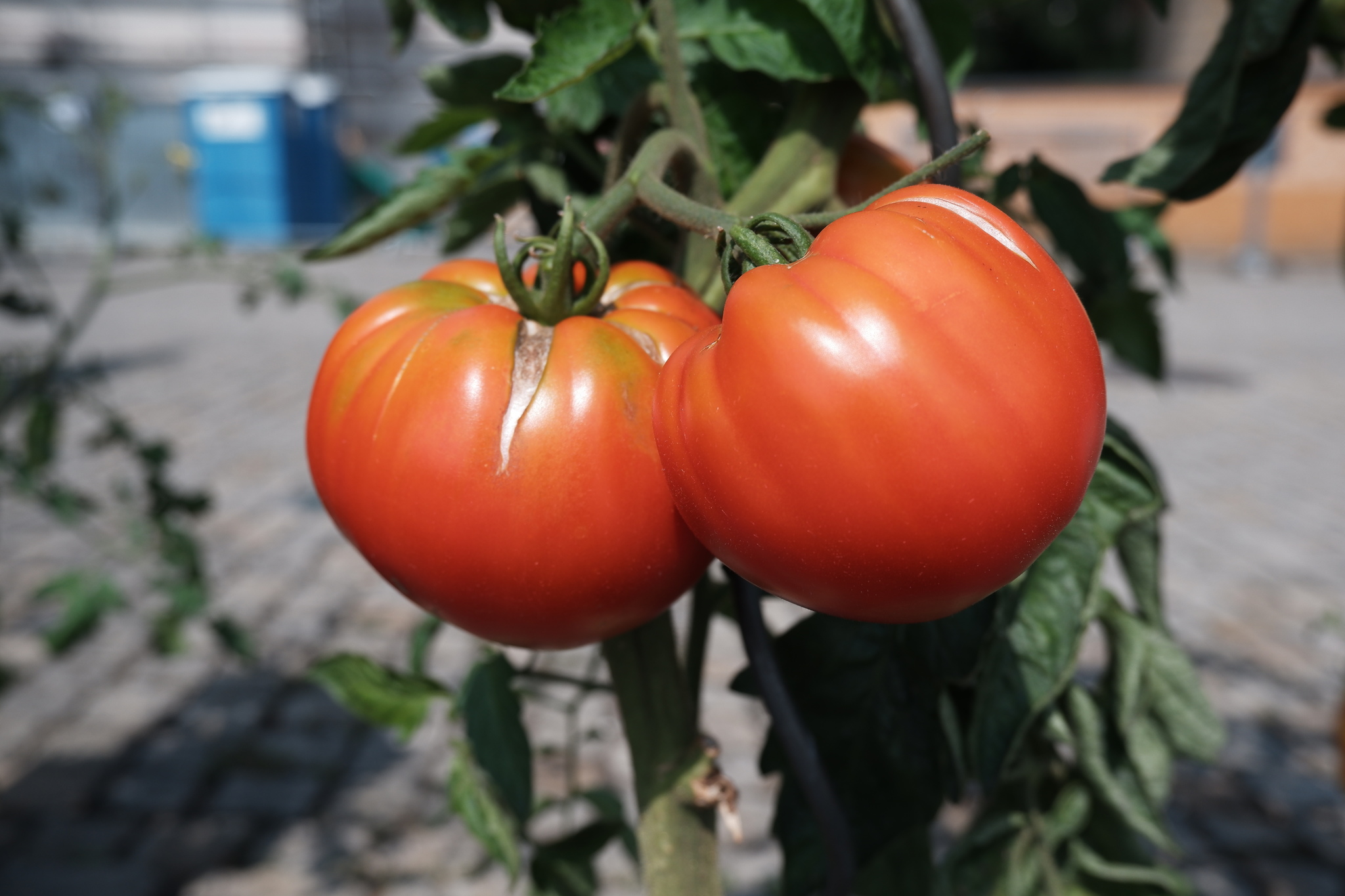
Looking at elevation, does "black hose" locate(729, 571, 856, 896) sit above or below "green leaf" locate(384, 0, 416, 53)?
below

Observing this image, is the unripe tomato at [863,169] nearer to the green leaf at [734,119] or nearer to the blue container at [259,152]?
the green leaf at [734,119]

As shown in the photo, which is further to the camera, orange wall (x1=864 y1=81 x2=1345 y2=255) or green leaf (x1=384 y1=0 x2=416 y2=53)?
orange wall (x1=864 y1=81 x2=1345 y2=255)

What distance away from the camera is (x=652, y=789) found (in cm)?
62

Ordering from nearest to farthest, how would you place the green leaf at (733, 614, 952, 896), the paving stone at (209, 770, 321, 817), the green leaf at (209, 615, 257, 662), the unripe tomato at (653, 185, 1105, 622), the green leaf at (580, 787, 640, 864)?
the unripe tomato at (653, 185, 1105, 622) → the green leaf at (733, 614, 952, 896) → the green leaf at (580, 787, 640, 864) → the green leaf at (209, 615, 257, 662) → the paving stone at (209, 770, 321, 817)

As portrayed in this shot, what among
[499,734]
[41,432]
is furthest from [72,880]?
[499,734]

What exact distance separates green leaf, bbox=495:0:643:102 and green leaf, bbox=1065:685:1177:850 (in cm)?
54

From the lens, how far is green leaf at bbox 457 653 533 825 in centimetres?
78

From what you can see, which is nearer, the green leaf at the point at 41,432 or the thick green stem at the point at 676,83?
the thick green stem at the point at 676,83

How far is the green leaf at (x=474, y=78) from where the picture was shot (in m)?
0.76

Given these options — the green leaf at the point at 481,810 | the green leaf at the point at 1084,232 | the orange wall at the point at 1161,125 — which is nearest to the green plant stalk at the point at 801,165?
the green leaf at the point at 1084,232

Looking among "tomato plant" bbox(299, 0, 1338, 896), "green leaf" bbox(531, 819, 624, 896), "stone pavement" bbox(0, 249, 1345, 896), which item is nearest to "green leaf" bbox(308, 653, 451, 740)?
"tomato plant" bbox(299, 0, 1338, 896)

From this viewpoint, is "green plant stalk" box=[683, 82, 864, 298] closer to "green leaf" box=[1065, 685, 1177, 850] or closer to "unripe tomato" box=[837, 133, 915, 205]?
"unripe tomato" box=[837, 133, 915, 205]

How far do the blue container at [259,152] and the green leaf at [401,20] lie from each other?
1558 centimetres

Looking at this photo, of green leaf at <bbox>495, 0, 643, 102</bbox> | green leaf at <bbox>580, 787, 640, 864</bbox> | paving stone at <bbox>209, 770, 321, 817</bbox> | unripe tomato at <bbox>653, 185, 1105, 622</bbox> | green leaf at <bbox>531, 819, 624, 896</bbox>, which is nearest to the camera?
unripe tomato at <bbox>653, 185, 1105, 622</bbox>
